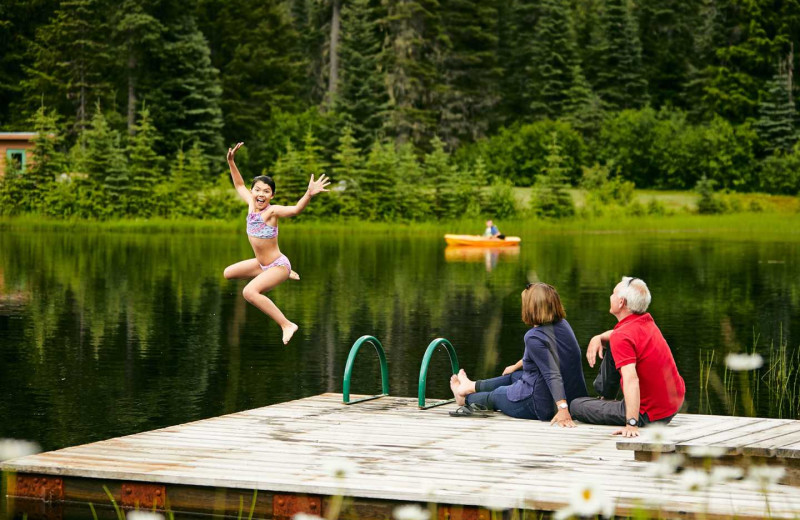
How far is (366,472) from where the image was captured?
8.76 metres

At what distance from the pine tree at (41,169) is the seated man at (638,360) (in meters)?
50.3

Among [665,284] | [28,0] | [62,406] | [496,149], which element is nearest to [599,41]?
[496,149]

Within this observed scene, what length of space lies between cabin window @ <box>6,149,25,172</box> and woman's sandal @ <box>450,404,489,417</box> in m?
49.7

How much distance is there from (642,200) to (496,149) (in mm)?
8859

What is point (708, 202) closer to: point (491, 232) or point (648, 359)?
point (491, 232)

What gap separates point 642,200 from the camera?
6425cm

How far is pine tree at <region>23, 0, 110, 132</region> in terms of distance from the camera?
218ft

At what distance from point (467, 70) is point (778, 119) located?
61.1ft

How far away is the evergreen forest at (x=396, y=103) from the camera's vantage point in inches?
2287

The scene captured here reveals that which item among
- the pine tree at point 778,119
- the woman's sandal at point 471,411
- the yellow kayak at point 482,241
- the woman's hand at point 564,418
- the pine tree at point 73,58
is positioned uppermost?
the pine tree at point 73,58

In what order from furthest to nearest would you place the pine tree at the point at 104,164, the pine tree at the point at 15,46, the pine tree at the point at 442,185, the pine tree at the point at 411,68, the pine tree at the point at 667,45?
the pine tree at the point at 667,45, the pine tree at the point at 15,46, the pine tree at the point at 411,68, the pine tree at the point at 442,185, the pine tree at the point at 104,164

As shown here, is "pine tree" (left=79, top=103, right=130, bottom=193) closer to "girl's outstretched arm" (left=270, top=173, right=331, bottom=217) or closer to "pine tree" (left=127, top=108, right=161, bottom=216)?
"pine tree" (left=127, top=108, right=161, bottom=216)

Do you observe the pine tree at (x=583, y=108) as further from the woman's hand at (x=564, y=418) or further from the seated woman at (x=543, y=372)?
the woman's hand at (x=564, y=418)

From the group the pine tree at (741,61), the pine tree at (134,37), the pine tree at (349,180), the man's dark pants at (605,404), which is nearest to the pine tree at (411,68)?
the pine tree at (349,180)
